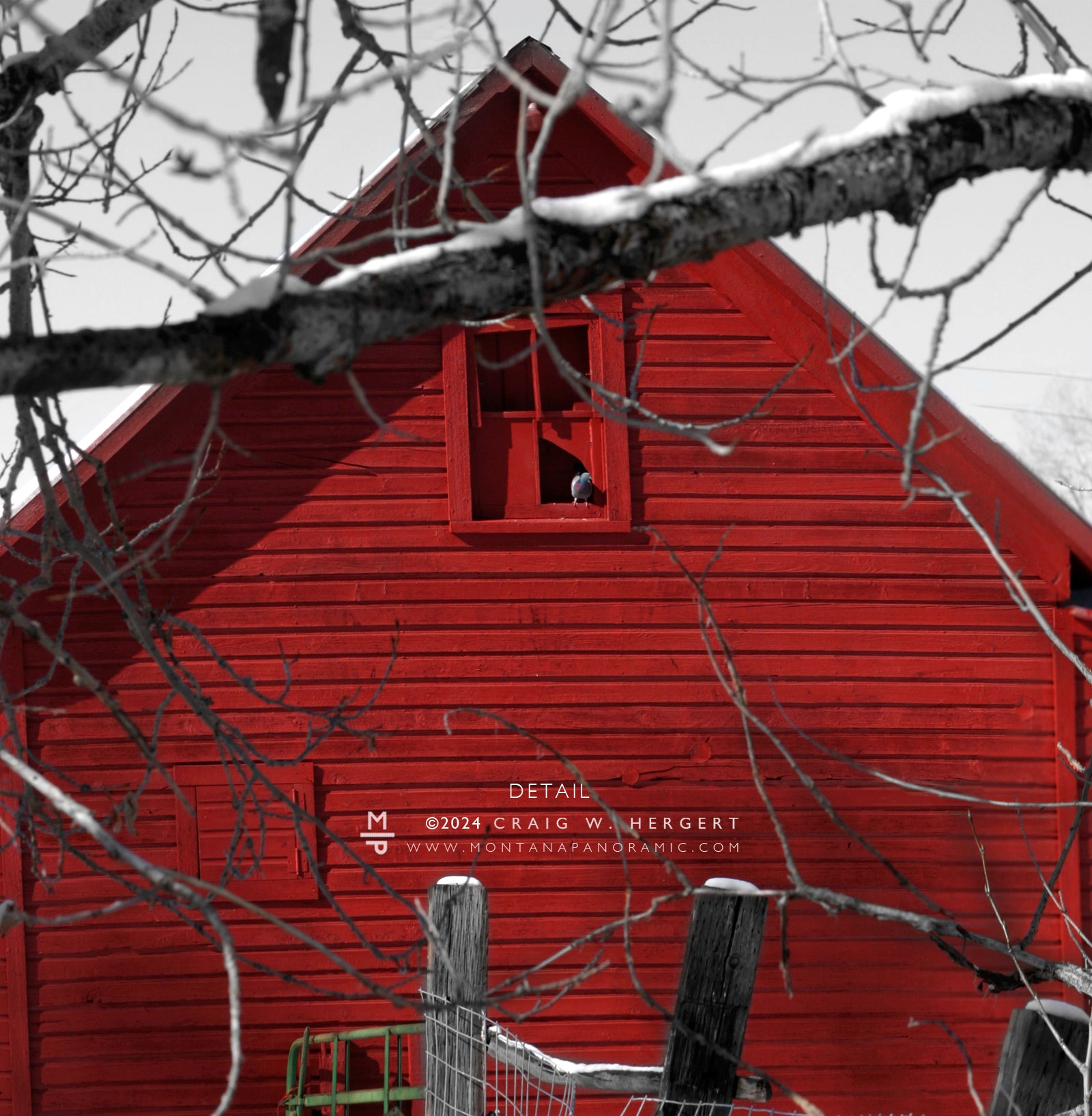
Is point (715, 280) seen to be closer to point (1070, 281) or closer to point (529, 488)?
point (529, 488)

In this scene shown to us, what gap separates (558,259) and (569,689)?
4.69 m

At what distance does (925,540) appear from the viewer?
6.42m

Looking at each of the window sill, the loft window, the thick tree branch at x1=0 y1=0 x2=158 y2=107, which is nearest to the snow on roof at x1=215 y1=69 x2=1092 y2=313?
the thick tree branch at x1=0 y1=0 x2=158 y2=107

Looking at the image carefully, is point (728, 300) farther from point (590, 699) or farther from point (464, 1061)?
point (464, 1061)

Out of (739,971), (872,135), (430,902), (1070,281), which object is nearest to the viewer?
(872,135)

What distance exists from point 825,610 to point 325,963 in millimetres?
3266

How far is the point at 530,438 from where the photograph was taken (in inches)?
253

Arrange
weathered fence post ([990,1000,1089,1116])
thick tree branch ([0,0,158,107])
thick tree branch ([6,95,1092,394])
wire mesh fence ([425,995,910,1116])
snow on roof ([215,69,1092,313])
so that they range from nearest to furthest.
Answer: thick tree branch ([6,95,1092,394]) → snow on roof ([215,69,1092,313]) → weathered fence post ([990,1000,1089,1116]) → thick tree branch ([0,0,158,107]) → wire mesh fence ([425,995,910,1116])

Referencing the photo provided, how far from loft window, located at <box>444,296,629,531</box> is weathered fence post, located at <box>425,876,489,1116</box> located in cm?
359

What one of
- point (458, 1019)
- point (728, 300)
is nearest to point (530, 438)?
point (728, 300)

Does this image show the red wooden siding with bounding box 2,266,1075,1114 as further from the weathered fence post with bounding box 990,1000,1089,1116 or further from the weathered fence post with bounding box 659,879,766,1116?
the weathered fence post with bounding box 990,1000,1089,1116

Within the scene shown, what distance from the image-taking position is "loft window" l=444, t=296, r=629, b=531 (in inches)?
248

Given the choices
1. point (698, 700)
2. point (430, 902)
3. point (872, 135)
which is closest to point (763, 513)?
point (698, 700)

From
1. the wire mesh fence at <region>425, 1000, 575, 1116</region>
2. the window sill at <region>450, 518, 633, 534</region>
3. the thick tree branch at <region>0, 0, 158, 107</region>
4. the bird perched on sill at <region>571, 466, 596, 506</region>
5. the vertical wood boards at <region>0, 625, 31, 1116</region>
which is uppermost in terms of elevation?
the thick tree branch at <region>0, 0, 158, 107</region>
